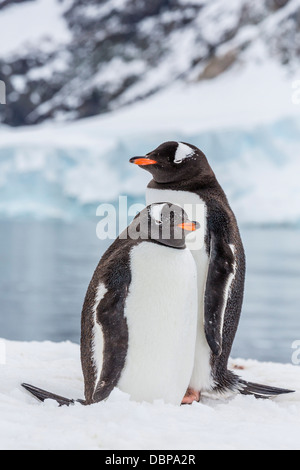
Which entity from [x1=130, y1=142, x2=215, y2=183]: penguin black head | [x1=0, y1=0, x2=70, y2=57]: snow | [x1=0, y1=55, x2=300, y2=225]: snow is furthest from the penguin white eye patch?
[x1=0, y1=0, x2=70, y2=57]: snow

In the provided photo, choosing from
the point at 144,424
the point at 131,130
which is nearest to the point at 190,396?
the point at 144,424

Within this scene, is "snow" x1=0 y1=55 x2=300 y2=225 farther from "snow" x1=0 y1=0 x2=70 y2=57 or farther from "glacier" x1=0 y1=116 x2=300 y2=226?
"snow" x1=0 y1=0 x2=70 y2=57

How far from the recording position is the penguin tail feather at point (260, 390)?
6.90 feet

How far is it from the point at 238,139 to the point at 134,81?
2815cm

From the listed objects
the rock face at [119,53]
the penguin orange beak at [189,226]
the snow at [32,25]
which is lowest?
the penguin orange beak at [189,226]

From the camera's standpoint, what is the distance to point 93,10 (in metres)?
47.0

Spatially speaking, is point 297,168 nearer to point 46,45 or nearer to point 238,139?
point 238,139

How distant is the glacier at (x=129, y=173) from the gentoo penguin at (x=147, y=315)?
1196 centimetres

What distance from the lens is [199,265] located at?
2.00 meters

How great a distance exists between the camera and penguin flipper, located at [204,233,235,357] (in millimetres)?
1917

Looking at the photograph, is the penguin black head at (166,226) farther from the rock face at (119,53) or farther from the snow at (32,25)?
the snow at (32,25)

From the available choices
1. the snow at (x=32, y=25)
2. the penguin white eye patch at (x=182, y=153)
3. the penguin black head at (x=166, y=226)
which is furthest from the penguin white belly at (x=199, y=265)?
the snow at (x=32, y=25)

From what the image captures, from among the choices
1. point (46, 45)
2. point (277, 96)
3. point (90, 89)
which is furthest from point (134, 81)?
point (277, 96)

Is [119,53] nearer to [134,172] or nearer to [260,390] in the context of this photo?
[134,172]
